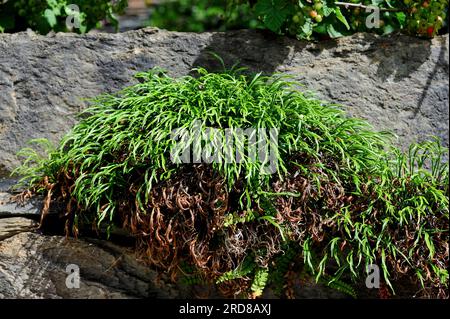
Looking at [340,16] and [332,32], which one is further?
[332,32]

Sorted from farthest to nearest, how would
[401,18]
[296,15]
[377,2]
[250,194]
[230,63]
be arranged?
[401,18]
[377,2]
[230,63]
[296,15]
[250,194]

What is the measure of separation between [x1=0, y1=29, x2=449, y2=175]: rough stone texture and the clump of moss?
431mm

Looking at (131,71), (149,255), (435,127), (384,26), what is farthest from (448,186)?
(131,71)

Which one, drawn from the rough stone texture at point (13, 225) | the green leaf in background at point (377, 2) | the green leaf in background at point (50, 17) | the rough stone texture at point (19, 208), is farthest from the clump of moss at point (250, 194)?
the green leaf in background at point (50, 17)

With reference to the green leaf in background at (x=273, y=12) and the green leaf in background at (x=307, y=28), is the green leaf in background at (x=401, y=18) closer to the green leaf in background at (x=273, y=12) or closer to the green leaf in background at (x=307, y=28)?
the green leaf in background at (x=307, y=28)

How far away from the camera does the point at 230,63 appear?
438 centimetres

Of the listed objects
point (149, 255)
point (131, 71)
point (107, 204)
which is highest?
point (131, 71)

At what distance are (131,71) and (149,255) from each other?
4.24 feet

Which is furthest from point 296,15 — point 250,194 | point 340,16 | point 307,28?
point 250,194

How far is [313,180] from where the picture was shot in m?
3.63

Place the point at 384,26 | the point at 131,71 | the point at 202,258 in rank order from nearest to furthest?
the point at 202,258 → the point at 131,71 → the point at 384,26

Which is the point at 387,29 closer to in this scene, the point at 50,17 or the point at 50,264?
the point at 50,17

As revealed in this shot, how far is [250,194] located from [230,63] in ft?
3.72

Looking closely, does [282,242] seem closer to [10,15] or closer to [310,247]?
[310,247]
